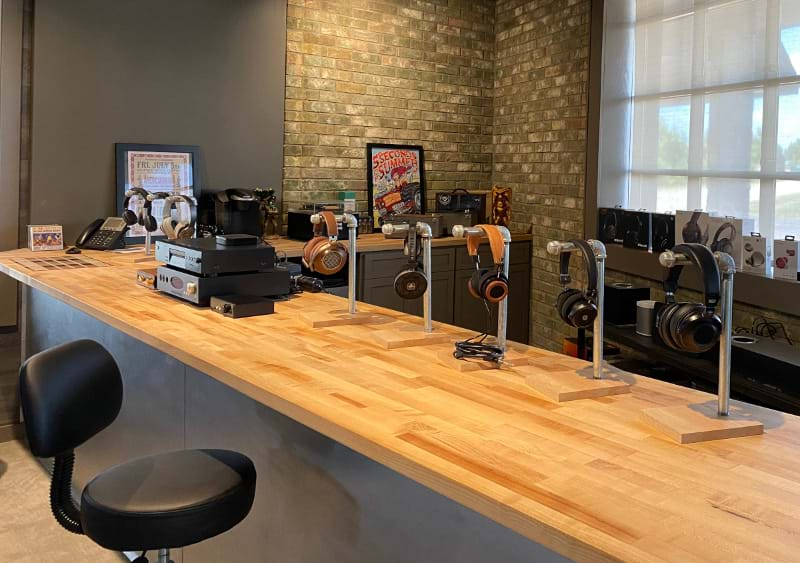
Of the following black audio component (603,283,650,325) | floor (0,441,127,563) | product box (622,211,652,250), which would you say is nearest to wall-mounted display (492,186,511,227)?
product box (622,211,652,250)

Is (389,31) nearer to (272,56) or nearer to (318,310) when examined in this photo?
(272,56)

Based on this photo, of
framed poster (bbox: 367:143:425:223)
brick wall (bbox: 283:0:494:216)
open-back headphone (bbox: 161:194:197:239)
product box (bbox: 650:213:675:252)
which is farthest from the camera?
framed poster (bbox: 367:143:425:223)

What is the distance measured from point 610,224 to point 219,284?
326 cm

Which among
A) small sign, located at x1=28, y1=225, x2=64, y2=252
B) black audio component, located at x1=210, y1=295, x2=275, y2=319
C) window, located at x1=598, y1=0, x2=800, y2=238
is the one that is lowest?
black audio component, located at x1=210, y1=295, x2=275, y2=319

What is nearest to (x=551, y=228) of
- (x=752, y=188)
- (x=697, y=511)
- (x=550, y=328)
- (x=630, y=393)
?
(x=550, y=328)

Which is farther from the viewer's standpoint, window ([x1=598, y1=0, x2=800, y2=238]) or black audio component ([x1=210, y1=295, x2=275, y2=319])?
window ([x1=598, y1=0, x2=800, y2=238])

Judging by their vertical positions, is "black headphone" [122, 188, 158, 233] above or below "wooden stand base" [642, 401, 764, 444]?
above

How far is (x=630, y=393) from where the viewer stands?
2045 millimetres

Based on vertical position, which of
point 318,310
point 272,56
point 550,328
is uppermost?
point 272,56

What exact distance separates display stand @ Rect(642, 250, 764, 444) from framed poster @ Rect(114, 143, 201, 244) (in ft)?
12.4

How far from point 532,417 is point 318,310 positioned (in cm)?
139

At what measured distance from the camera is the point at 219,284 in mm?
3090

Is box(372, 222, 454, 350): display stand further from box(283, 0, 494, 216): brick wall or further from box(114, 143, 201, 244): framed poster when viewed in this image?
box(283, 0, 494, 216): brick wall

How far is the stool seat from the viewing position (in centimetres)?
186
